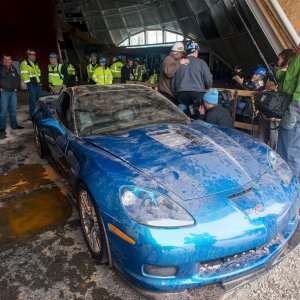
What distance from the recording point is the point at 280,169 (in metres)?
2.44

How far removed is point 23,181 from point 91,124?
5.66 feet

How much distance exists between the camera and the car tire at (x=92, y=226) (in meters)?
2.11

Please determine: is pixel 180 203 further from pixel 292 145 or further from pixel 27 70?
pixel 27 70

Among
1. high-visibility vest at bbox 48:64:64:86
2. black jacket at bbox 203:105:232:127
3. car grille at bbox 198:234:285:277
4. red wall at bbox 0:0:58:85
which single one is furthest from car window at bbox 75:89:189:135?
red wall at bbox 0:0:58:85

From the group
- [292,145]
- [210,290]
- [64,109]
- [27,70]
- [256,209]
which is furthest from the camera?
[27,70]

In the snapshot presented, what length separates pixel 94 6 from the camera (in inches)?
939

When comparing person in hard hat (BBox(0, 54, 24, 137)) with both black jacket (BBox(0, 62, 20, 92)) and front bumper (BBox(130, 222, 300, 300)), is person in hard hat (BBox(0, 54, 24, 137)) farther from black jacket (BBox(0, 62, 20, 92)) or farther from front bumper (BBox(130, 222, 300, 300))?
front bumper (BBox(130, 222, 300, 300))

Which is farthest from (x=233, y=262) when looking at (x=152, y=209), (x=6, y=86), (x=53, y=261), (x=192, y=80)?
(x=6, y=86)

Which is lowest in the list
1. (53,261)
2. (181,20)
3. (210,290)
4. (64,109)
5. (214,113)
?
(53,261)

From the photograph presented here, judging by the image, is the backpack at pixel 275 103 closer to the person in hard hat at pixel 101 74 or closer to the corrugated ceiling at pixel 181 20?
the person in hard hat at pixel 101 74

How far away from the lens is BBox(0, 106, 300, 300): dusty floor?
210 centimetres

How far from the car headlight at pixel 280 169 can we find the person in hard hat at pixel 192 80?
98.0 inches

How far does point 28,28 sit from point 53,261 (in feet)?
46.7

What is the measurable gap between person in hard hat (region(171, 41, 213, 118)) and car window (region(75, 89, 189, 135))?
4.79 feet
